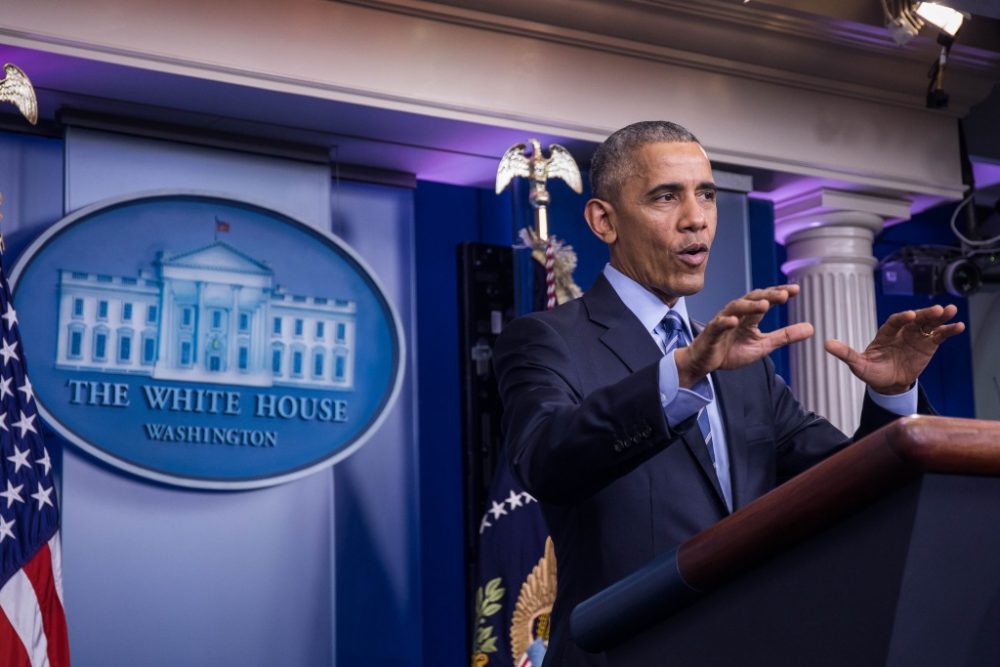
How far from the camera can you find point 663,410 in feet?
4.70

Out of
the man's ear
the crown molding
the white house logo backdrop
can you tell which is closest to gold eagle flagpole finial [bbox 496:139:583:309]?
the crown molding

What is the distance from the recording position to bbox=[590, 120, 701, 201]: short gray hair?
1932 mm

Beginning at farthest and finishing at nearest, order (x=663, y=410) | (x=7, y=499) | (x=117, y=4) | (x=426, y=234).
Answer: (x=426, y=234), (x=117, y=4), (x=7, y=499), (x=663, y=410)

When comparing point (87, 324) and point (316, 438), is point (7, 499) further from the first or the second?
point (316, 438)

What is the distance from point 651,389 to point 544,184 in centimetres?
321

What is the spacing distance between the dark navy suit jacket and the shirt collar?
0.02m

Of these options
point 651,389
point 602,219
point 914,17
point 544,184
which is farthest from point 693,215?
point 914,17

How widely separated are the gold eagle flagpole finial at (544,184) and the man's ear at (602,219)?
7.82 feet

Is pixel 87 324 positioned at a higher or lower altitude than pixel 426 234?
lower

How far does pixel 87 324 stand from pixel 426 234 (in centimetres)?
135

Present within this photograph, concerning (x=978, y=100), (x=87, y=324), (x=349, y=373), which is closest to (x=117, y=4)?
(x=87, y=324)

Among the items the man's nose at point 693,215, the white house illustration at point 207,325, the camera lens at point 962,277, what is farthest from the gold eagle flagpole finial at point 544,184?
the man's nose at point 693,215

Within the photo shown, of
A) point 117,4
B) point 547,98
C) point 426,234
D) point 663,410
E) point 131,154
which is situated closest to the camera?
point 663,410

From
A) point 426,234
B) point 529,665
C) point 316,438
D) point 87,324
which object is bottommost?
point 529,665
